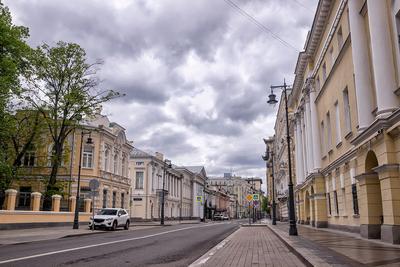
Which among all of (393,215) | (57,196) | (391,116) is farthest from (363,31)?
(57,196)

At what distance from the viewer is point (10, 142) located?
34.5m

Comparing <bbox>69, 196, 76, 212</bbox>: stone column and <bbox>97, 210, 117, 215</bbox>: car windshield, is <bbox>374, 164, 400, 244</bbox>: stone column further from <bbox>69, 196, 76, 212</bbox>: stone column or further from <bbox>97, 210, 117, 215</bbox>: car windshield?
<bbox>69, 196, 76, 212</bbox>: stone column

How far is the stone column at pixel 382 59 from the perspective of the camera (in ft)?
46.1

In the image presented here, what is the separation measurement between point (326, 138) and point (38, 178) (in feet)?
91.6

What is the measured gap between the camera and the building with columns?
1403cm

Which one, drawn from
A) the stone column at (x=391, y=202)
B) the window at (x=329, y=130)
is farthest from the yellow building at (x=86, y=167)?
the stone column at (x=391, y=202)

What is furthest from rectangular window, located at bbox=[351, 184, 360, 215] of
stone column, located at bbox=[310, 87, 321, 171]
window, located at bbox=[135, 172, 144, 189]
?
window, located at bbox=[135, 172, 144, 189]

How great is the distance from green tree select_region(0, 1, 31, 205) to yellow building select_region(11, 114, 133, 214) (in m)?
6.82

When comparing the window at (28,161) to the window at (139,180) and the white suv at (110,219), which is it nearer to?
the white suv at (110,219)

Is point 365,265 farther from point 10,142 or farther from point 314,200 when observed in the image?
point 10,142

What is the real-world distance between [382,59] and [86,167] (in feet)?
112

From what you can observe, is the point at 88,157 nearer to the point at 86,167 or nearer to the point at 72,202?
the point at 86,167

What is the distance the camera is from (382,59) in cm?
1436

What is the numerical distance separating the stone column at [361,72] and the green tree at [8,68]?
806 inches
